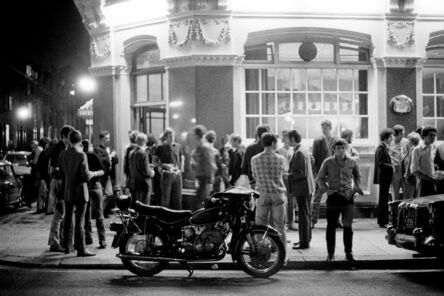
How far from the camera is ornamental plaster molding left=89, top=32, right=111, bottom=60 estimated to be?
1631 centimetres

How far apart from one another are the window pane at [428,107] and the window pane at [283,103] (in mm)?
3071

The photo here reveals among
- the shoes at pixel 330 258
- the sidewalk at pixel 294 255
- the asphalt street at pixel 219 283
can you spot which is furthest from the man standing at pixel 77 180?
the shoes at pixel 330 258

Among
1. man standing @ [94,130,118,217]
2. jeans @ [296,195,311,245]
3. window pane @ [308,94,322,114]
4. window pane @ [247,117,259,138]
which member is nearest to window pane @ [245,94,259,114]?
window pane @ [247,117,259,138]

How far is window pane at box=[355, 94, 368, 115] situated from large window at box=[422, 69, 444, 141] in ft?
4.39

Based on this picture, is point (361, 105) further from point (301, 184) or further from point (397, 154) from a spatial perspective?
point (301, 184)

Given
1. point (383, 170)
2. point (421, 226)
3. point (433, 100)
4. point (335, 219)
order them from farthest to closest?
1. point (433, 100)
2. point (383, 170)
3. point (335, 219)
4. point (421, 226)

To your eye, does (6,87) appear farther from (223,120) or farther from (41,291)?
(41,291)

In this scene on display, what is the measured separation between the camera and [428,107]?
15.7 meters

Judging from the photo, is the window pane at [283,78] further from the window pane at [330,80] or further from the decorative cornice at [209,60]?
the decorative cornice at [209,60]

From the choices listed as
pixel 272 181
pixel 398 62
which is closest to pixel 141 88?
pixel 398 62

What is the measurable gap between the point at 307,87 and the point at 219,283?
739 cm

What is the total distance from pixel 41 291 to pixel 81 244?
92.4 inches

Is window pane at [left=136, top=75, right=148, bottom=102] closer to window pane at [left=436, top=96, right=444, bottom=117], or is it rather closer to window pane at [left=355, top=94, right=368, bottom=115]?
window pane at [left=355, top=94, right=368, bottom=115]

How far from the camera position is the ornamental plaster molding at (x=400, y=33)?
48.7ft
